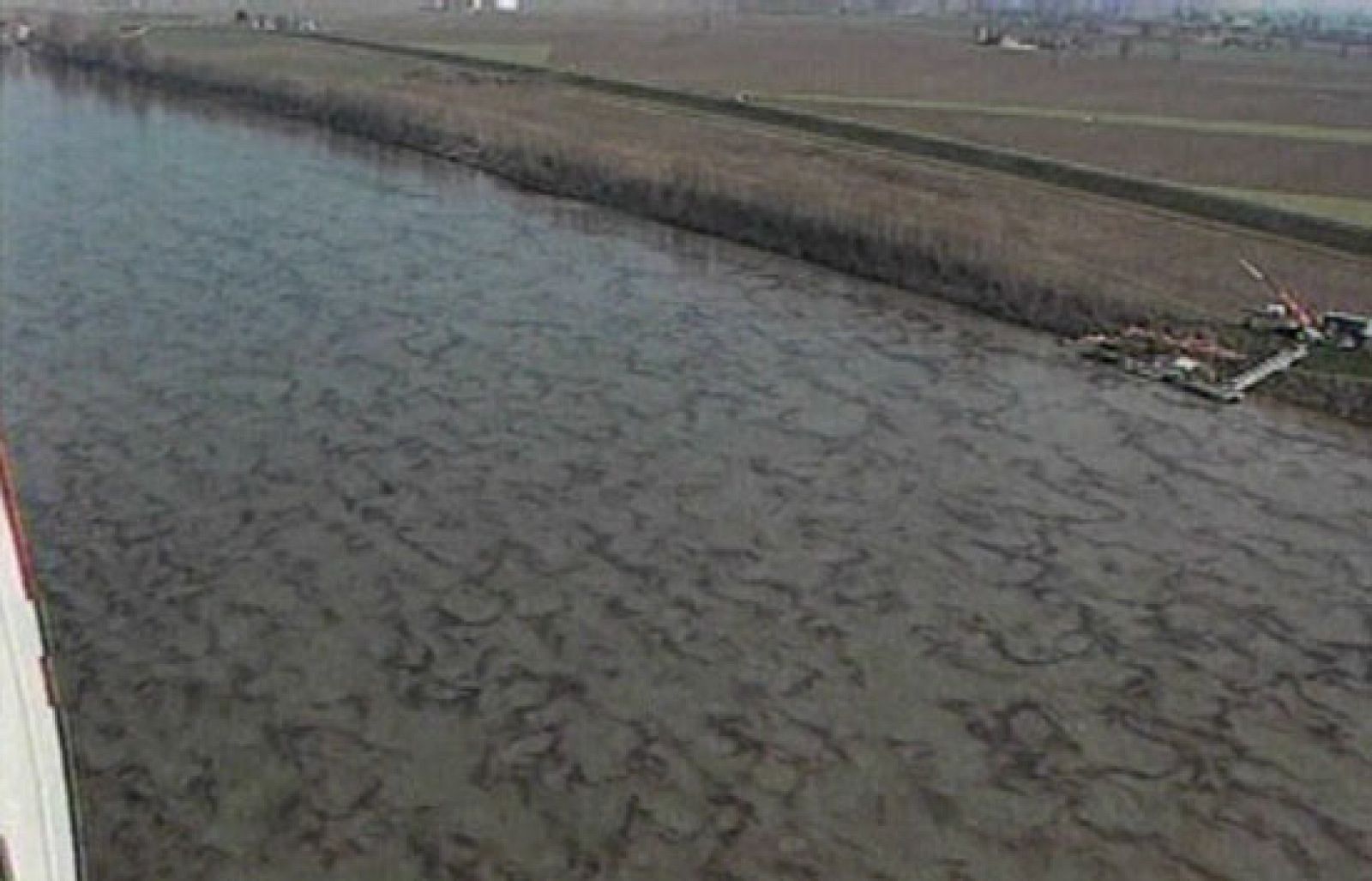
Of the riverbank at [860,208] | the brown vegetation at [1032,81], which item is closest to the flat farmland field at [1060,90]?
the brown vegetation at [1032,81]

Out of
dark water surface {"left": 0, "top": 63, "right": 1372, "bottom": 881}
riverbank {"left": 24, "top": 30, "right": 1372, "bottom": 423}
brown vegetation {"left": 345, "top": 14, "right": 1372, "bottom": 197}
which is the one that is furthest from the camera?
brown vegetation {"left": 345, "top": 14, "right": 1372, "bottom": 197}

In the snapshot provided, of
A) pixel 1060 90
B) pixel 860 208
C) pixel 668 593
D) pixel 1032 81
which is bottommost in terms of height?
pixel 668 593

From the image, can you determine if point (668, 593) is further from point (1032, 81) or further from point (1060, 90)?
point (1032, 81)

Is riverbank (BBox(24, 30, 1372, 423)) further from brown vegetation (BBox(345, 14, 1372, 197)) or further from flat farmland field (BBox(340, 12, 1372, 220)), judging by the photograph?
brown vegetation (BBox(345, 14, 1372, 197))

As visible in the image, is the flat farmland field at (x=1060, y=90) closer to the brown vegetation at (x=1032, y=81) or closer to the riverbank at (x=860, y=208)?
the brown vegetation at (x=1032, y=81)

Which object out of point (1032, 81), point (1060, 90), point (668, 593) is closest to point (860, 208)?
point (668, 593)

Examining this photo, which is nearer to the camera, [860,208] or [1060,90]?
[860,208]

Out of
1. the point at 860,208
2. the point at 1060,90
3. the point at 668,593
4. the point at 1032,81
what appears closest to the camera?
the point at 668,593

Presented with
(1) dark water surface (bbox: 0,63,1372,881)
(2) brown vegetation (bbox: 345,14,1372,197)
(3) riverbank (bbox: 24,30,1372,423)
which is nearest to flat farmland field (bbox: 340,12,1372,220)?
(2) brown vegetation (bbox: 345,14,1372,197)
